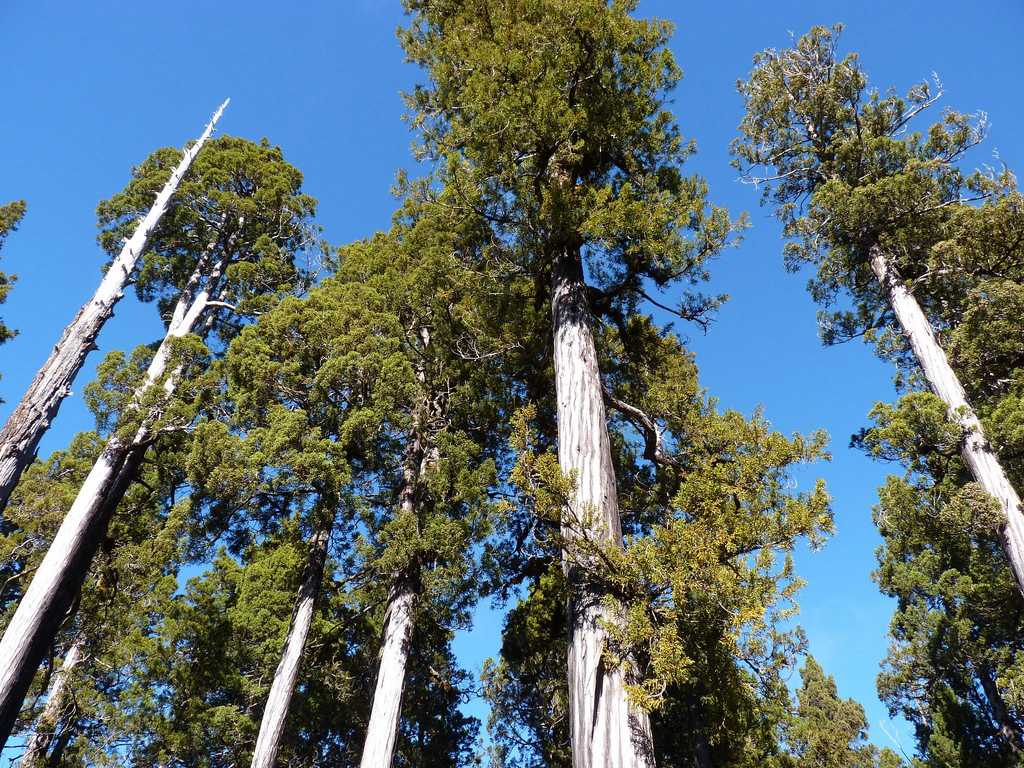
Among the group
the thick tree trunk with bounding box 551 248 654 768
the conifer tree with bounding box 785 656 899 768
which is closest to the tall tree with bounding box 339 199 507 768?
the thick tree trunk with bounding box 551 248 654 768

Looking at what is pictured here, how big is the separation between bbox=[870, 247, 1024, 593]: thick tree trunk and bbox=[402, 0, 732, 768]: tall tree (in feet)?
14.9

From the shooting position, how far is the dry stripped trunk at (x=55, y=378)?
4.64 metres

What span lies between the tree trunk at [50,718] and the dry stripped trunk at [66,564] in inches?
154

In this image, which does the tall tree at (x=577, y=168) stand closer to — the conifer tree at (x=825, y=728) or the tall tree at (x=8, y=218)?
the tall tree at (x=8, y=218)

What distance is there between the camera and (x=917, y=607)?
40.6ft

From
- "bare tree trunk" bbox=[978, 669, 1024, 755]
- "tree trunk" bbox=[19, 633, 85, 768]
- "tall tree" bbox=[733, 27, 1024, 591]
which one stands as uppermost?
"tall tree" bbox=[733, 27, 1024, 591]

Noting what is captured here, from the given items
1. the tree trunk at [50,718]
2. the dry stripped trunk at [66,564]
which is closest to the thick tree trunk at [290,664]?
the dry stripped trunk at [66,564]

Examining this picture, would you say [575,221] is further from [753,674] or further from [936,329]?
[936,329]

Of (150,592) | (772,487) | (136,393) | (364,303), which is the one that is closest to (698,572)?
(772,487)

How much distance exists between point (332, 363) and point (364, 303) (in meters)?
1.65

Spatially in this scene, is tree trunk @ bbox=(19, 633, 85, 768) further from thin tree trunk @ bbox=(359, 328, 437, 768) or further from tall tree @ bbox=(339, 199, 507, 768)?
tall tree @ bbox=(339, 199, 507, 768)

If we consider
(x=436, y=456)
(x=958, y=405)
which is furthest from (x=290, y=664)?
(x=958, y=405)

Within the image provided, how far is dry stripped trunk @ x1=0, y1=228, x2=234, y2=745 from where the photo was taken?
5617mm

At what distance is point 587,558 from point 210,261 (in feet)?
37.8
